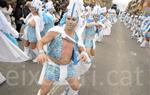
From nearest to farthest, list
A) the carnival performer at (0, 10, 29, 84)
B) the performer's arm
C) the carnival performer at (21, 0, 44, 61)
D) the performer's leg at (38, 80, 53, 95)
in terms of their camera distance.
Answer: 1. the performer's arm
2. the performer's leg at (38, 80, 53, 95)
3. the carnival performer at (0, 10, 29, 84)
4. the carnival performer at (21, 0, 44, 61)

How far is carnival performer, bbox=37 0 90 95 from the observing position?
20.7 feet

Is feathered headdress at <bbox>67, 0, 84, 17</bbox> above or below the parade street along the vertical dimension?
above

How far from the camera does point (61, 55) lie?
639 centimetres

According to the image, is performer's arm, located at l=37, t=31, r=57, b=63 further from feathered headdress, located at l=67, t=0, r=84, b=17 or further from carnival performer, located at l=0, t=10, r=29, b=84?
carnival performer, located at l=0, t=10, r=29, b=84

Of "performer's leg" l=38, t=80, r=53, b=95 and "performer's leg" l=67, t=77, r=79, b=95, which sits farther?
"performer's leg" l=67, t=77, r=79, b=95

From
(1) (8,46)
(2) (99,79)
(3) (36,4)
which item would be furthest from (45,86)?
(3) (36,4)

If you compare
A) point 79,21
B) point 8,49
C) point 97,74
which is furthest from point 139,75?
point 79,21

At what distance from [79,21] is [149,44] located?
1400cm

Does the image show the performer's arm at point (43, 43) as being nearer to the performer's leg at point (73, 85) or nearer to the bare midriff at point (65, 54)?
the bare midriff at point (65, 54)

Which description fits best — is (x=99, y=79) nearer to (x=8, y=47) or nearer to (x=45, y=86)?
(x=8, y=47)

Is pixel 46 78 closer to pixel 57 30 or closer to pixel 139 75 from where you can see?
pixel 57 30

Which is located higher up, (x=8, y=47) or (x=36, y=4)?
(x=36, y=4)

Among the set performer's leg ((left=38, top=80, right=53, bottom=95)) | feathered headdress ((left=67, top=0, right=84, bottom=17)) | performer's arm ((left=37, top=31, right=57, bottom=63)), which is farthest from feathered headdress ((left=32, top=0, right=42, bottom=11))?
performer's leg ((left=38, top=80, right=53, bottom=95))

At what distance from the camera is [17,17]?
17297 mm
